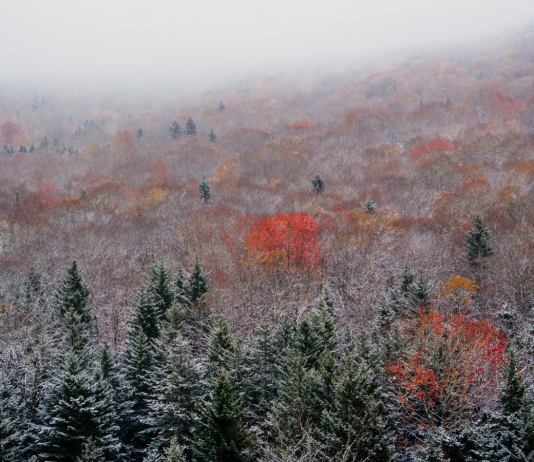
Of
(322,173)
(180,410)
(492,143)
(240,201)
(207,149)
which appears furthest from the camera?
(207,149)

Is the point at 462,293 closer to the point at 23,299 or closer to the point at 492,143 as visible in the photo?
the point at 23,299

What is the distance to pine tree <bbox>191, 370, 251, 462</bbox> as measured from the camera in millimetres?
15555

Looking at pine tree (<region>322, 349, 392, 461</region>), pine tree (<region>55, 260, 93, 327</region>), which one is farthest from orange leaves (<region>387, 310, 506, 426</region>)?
pine tree (<region>55, 260, 93, 327</region>)

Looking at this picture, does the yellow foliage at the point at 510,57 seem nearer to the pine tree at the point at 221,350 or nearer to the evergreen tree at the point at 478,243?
the evergreen tree at the point at 478,243

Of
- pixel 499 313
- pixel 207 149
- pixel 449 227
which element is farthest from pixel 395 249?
pixel 207 149

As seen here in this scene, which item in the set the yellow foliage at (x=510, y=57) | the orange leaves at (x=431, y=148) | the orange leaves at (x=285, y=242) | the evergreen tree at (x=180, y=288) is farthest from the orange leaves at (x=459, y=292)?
the yellow foliage at (x=510, y=57)

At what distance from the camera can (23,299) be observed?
27.5 m

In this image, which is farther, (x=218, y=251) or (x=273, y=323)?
(x=218, y=251)

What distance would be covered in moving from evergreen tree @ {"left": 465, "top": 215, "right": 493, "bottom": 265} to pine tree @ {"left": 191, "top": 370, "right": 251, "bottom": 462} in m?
21.8

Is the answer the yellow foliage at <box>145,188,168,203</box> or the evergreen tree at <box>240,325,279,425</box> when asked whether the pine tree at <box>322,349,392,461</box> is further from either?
the yellow foliage at <box>145,188,168,203</box>

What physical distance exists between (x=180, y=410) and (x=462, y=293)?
19157 mm

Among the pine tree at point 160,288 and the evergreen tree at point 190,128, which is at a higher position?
the evergreen tree at point 190,128

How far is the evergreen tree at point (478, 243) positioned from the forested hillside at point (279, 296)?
15cm

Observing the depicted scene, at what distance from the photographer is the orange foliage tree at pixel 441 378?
18.7m
